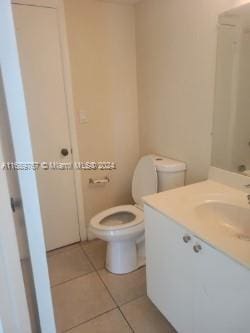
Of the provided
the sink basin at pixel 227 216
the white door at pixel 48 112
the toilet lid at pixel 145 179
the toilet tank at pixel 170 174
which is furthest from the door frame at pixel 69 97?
the sink basin at pixel 227 216

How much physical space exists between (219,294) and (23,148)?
0.92 meters

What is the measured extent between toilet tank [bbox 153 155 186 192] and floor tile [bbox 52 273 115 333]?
88 centimetres

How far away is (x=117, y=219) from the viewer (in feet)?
6.93

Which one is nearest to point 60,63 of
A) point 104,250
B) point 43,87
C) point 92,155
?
point 43,87

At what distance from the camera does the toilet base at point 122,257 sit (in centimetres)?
190

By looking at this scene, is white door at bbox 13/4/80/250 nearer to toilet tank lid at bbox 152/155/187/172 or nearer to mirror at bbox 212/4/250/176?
toilet tank lid at bbox 152/155/187/172

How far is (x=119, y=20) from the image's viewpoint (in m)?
2.15

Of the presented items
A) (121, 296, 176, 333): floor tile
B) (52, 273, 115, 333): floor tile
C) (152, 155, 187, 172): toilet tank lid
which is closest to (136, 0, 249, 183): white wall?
(152, 155, 187, 172): toilet tank lid

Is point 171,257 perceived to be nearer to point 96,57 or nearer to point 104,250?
point 104,250

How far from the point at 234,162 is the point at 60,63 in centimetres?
153

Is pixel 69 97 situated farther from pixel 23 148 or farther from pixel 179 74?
pixel 23 148

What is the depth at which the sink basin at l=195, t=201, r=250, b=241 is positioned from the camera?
1267 millimetres

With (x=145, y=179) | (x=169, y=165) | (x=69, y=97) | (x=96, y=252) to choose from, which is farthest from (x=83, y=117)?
(x=96, y=252)

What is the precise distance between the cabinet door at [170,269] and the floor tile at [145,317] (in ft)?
0.48
